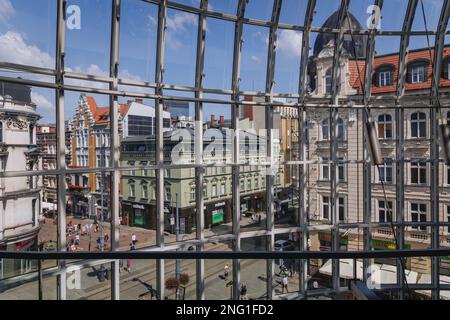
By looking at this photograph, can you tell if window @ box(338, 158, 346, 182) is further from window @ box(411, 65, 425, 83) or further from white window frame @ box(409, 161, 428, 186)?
window @ box(411, 65, 425, 83)

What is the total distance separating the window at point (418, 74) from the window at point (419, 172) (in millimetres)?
1566

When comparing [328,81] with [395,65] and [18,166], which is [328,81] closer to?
[395,65]

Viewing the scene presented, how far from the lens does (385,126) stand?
7004mm

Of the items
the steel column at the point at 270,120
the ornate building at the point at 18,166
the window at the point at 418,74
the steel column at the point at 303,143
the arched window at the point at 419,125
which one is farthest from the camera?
the arched window at the point at 419,125

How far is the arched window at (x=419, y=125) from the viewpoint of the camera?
22.1ft

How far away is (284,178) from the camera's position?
6.33 metres

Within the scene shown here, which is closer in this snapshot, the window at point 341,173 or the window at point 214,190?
the window at point 214,190

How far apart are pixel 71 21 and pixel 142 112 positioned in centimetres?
144

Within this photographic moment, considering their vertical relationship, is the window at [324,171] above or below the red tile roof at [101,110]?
below

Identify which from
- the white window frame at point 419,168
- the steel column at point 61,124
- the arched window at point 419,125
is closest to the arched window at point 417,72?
the arched window at point 419,125

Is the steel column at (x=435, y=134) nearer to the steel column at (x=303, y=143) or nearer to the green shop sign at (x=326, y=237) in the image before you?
the green shop sign at (x=326, y=237)

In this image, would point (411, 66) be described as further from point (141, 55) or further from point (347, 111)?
point (141, 55)

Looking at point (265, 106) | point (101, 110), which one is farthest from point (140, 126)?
point (265, 106)

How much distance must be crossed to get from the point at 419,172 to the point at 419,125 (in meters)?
0.90
